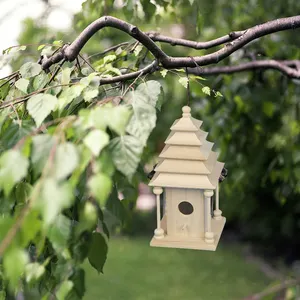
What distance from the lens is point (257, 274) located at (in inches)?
146

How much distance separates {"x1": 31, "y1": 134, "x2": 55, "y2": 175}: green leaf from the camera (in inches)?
31.6

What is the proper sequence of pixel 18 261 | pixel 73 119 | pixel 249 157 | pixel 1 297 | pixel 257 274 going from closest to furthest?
pixel 18 261 → pixel 73 119 → pixel 1 297 → pixel 249 157 → pixel 257 274

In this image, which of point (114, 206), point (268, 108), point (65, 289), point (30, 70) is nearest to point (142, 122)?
point (114, 206)

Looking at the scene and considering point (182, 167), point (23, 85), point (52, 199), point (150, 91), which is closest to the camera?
point (52, 199)

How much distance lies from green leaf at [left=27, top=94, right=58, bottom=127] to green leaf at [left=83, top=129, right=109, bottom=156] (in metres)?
0.20

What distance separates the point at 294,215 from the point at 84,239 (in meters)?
3.01

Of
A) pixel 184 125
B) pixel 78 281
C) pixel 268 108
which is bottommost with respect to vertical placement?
pixel 268 108

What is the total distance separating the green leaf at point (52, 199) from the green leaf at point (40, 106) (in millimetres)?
262

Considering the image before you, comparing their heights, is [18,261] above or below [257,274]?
above

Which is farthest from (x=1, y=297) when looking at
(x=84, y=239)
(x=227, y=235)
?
(x=227, y=235)

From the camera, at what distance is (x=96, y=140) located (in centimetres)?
78

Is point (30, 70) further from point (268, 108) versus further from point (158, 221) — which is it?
point (268, 108)

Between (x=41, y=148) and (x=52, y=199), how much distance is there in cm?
12

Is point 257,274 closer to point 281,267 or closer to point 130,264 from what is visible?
point 281,267
